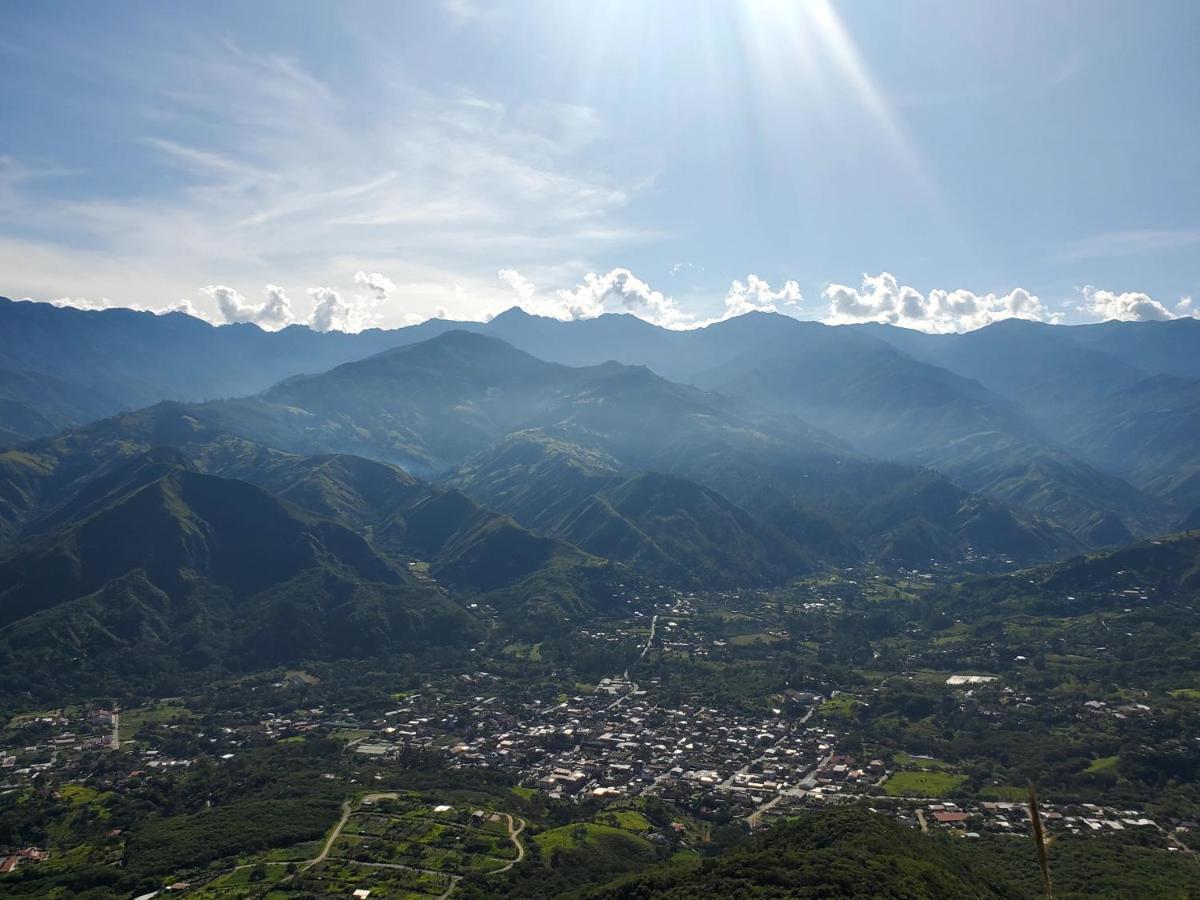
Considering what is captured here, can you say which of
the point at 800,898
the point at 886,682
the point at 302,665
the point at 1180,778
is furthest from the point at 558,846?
the point at 302,665

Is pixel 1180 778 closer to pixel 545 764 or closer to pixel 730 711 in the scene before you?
pixel 730 711

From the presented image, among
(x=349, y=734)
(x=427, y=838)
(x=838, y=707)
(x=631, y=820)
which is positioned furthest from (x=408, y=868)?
(x=838, y=707)

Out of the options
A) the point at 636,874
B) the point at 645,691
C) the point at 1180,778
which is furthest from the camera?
the point at 645,691

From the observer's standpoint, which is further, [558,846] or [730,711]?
Result: [730,711]

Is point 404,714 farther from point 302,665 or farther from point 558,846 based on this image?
point 558,846

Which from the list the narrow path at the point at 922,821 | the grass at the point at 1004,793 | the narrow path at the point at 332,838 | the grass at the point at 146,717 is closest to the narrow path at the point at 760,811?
the narrow path at the point at 922,821

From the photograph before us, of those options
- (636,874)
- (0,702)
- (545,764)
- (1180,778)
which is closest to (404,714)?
(545,764)

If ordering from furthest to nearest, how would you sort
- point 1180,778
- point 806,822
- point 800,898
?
point 1180,778
point 806,822
point 800,898

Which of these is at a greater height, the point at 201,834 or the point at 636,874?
the point at 636,874
